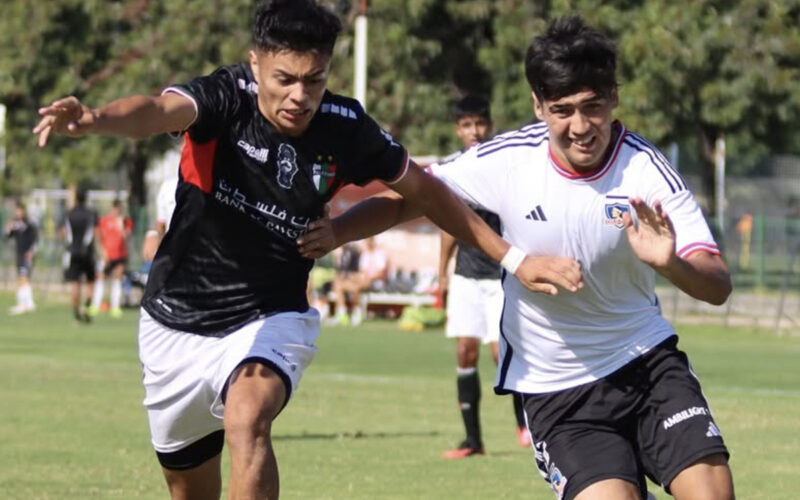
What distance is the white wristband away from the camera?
6148 mm

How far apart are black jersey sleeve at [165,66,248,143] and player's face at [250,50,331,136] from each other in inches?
5.1

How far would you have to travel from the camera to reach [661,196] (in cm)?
605

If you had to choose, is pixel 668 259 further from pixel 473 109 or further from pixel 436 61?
pixel 436 61

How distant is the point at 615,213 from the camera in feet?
Result: 19.8

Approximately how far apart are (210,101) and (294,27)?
0.45 m

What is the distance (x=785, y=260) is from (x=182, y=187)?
76.7ft

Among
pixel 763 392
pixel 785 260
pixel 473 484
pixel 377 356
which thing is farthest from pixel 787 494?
pixel 785 260

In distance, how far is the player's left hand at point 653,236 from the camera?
18.3 ft

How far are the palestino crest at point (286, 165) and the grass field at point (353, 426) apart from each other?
11.2 ft

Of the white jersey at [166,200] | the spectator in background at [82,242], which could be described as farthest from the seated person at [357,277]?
the white jersey at [166,200]

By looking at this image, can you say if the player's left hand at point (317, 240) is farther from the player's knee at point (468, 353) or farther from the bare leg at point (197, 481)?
the player's knee at point (468, 353)

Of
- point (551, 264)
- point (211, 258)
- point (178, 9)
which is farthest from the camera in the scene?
point (178, 9)

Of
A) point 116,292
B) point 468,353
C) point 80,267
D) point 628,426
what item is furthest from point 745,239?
point 628,426

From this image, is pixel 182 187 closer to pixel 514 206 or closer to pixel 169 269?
pixel 169 269
